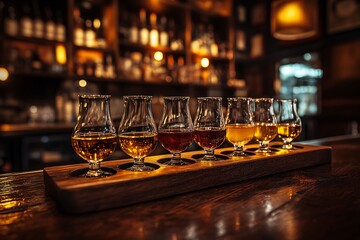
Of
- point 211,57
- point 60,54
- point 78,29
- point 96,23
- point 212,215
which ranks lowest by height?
point 212,215

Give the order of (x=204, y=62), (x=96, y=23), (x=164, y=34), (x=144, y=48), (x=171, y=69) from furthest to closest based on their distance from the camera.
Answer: (x=204, y=62)
(x=171, y=69)
(x=164, y=34)
(x=144, y=48)
(x=96, y=23)

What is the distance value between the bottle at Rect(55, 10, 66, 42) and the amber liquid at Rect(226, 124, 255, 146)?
244cm

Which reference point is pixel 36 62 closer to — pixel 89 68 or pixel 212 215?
pixel 89 68

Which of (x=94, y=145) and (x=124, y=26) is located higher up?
(x=124, y=26)

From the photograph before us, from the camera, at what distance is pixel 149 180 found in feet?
2.25

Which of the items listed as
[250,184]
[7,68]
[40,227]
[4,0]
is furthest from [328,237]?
[4,0]

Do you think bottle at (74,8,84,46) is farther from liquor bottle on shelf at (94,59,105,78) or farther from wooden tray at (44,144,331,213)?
wooden tray at (44,144,331,213)

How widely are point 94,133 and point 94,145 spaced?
0.14 feet

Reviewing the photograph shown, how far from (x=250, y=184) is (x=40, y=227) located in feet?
1.74

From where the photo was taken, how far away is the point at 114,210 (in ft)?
2.07

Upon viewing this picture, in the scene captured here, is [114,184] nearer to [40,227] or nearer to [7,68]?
[40,227]

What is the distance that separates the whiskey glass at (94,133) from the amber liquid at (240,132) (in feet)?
1.26

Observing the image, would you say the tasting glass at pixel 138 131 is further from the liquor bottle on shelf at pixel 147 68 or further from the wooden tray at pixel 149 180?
the liquor bottle on shelf at pixel 147 68

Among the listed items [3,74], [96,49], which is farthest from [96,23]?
[3,74]
